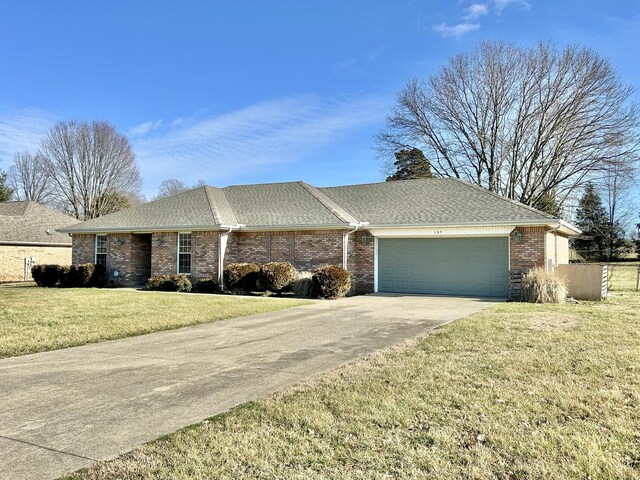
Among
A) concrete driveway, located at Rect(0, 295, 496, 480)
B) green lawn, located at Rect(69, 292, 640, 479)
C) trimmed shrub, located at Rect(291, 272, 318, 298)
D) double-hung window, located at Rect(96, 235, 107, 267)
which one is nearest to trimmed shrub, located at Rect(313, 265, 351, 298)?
trimmed shrub, located at Rect(291, 272, 318, 298)

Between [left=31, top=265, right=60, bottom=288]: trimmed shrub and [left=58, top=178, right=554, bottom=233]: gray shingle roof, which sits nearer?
[left=58, top=178, right=554, bottom=233]: gray shingle roof

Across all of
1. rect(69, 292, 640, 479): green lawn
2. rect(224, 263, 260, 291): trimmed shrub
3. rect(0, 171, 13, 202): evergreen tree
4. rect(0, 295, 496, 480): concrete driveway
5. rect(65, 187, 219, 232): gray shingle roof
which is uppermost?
rect(0, 171, 13, 202): evergreen tree

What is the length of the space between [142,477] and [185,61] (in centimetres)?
1733

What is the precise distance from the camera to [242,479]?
10.4ft

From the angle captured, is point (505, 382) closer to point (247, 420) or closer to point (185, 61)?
point (247, 420)

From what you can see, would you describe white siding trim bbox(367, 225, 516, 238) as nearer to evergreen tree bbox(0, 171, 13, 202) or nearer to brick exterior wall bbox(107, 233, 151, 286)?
brick exterior wall bbox(107, 233, 151, 286)

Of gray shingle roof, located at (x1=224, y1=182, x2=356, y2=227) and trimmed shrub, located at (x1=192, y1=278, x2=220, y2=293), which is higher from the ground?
gray shingle roof, located at (x1=224, y1=182, x2=356, y2=227)

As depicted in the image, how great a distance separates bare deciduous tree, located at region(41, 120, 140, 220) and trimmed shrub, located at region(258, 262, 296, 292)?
29.4 meters

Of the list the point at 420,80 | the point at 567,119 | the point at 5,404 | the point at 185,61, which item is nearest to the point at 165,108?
the point at 185,61

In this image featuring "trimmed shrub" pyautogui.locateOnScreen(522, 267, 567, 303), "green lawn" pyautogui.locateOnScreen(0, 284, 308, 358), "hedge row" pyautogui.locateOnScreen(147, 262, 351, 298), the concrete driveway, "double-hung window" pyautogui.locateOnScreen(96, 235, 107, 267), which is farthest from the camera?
"double-hung window" pyautogui.locateOnScreen(96, 235, 107, 267)

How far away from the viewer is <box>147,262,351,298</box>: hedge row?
16203 mm

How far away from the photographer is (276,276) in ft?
55.9

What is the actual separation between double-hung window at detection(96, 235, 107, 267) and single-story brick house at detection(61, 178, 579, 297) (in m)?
0.05

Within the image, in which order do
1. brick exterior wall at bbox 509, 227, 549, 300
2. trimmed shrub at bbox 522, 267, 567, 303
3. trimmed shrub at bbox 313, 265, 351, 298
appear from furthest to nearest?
trimmed shrub at bbox 313, 265, 351, 298, brick exterior wall at bbox 509, 227, 549, 300, trimmed shrub at bbox 522, 267, 567, 303
